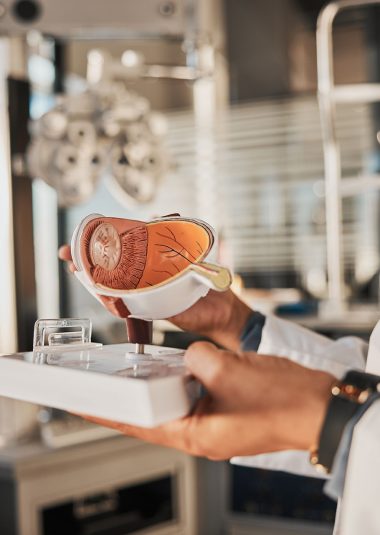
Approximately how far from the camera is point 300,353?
96 centimetres

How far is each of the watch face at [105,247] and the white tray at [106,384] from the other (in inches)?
3.3

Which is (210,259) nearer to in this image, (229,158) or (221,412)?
(221,412)

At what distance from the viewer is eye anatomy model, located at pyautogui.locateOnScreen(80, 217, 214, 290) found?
698 mm

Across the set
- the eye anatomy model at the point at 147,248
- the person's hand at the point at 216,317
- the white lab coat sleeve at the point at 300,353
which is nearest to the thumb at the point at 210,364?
the eye anatomy model at the point at 147,248

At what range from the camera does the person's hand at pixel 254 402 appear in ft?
1.77

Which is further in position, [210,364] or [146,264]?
[146,264]

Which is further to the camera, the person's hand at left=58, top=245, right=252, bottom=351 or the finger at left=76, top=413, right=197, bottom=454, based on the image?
the person's hand at left=58, top=245, right=252, bottom=351

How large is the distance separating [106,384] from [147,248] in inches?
8.8

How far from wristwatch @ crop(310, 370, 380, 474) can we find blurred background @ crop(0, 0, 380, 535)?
766mm

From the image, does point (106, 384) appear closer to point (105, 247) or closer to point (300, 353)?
point (105, 247)

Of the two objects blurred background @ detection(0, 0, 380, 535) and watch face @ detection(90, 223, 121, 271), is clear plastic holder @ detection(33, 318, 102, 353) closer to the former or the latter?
watch face @ detection(90, 223, 121, 271)

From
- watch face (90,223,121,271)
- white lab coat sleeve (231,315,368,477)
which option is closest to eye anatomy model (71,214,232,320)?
Result: watch face (90,223,121,271)

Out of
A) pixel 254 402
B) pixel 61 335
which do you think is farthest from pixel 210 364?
pixel 61 335

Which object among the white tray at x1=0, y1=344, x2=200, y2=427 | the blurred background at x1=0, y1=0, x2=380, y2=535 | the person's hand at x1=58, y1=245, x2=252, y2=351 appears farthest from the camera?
the blurred background at x1=0, y1=0, x2=380, y2=535
